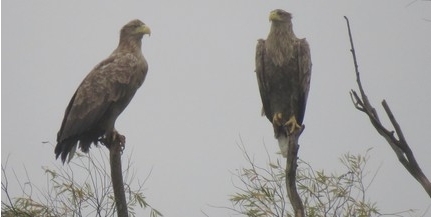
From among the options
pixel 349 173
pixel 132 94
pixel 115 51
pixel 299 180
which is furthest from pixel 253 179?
pixel 115 51

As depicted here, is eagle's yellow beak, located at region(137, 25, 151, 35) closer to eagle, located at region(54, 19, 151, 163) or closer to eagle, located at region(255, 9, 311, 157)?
eagle, located at region(54, 19, 151, 163)

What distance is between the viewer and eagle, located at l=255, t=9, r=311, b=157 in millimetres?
6867

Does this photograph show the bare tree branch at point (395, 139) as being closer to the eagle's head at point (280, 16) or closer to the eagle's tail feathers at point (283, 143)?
the eagle's tail feathers at point (283, 143)

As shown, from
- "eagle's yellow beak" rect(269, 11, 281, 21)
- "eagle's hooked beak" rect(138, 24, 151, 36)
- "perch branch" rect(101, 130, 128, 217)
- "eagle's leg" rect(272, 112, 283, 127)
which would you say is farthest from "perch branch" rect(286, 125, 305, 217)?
"eagle's hooked beak" rect(138, 24, 151, 36)

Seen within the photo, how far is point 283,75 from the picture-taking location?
6.93 metres

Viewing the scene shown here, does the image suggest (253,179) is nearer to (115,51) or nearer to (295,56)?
(295,56)

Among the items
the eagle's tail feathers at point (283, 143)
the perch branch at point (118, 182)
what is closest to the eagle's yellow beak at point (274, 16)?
the eagle's tail feathers at point (283, 143)

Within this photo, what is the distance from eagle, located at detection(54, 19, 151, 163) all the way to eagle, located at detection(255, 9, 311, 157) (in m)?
1.37

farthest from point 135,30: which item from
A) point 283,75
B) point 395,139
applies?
point 395,139

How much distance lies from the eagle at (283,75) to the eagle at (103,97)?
53.8 inches

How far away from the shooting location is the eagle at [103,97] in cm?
628

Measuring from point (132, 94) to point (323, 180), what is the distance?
2566 mm

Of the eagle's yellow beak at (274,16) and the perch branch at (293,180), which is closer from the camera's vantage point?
the perch branch at (293,180)

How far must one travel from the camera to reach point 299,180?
771 cm
